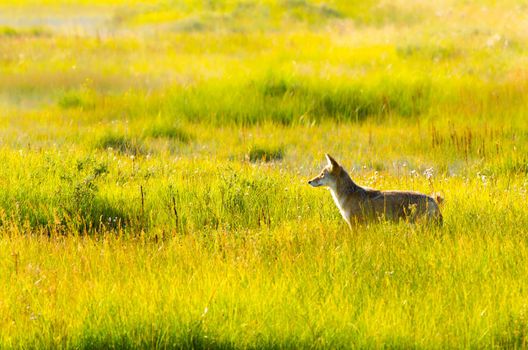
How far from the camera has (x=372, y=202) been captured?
7902mm

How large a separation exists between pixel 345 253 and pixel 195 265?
1183 mm

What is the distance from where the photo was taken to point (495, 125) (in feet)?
44.3

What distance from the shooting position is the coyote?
762cm

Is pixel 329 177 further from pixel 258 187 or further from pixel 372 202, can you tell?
pixel 258 187

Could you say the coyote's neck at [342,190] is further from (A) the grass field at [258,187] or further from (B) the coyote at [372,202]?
(A) the grass field at [258,187]

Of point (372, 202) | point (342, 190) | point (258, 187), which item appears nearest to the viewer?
point (372, 202)

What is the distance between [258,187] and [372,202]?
65.5 inches

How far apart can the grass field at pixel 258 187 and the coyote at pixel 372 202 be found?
0.25m

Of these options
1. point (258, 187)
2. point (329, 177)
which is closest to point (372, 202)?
point (329, 177)

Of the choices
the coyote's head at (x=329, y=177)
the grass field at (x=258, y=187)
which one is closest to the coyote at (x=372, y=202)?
the coyote's head at (x=329, y=177)

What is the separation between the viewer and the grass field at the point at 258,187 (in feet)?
18.7

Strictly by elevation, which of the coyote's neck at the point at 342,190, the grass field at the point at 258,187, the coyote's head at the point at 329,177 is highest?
the coyote's head at the point at 329,177

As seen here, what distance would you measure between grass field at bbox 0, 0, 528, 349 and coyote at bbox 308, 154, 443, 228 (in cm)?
25

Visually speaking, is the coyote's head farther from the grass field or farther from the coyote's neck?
the grass field
